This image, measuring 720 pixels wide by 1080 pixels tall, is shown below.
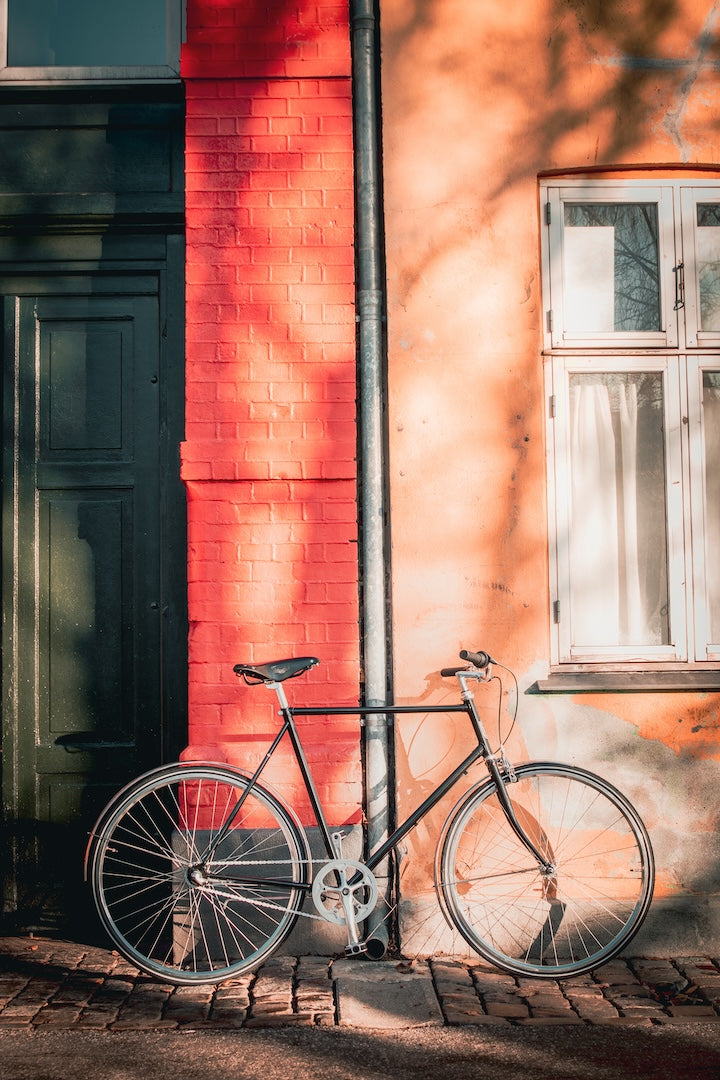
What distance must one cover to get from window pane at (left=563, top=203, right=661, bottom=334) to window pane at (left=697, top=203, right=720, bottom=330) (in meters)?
0.21

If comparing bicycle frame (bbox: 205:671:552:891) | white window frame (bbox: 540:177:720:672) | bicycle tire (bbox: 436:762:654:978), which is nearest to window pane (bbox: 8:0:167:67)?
white window frame (bbox: 540:177:720:672)

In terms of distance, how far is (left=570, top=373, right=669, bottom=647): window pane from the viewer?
171 inches

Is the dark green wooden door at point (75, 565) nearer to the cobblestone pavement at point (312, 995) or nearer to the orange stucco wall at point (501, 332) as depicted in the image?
the cobblestone pavement at point (312, 995)

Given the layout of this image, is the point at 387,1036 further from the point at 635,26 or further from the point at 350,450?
the point at 635,26

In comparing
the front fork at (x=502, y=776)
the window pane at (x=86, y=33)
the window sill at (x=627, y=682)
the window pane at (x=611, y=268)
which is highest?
the window pane at (x=86, y=33)

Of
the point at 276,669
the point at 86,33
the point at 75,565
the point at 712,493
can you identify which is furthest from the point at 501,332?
the point at 86,33

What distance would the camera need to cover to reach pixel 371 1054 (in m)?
3.13

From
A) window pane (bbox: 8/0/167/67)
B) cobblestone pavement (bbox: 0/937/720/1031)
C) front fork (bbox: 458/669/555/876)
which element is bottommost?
cobblestone pavement (bbox: 0/937/720/1031)

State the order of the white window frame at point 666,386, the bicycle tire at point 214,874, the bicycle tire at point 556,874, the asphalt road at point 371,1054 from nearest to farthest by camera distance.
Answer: the asphalt road at point 371,1054, the bicycle tire at point 214,874, the bicycle tire at point 556,874, the white window frame at point 666,386

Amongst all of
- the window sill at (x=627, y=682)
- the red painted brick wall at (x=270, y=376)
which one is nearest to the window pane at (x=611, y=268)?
the red painted brick wall at (x=270, y=376)

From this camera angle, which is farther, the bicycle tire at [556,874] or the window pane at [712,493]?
the window pane at [712,493]

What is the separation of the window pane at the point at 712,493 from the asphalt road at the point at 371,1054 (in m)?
1.79

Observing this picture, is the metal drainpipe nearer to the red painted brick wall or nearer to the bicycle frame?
the red painted brick wall

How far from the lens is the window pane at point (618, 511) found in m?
4.35
